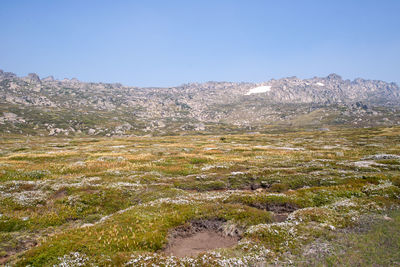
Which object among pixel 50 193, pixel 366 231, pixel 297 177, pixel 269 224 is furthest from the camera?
pixel 297 177

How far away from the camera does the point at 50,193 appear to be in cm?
2727

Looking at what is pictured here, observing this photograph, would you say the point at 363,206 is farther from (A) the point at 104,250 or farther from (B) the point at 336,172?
(A) the point at 104,250

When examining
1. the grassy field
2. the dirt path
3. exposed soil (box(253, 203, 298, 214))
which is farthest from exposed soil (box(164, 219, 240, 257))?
exposed soil (box(253, 203, 298, 214))

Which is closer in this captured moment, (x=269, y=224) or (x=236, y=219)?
(x=269, y=224)

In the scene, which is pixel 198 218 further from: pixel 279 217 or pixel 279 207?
pixel 279 207

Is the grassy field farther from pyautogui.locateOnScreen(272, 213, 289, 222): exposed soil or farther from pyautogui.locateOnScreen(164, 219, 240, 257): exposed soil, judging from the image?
pyautogui.locateOnScreen(164, 219, 240, 257): exposed soil

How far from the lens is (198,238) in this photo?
17.9 metres

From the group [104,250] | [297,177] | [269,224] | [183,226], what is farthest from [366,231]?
[104,250]

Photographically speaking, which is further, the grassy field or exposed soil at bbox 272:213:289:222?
exposed soil at bbox 272:213:289:222

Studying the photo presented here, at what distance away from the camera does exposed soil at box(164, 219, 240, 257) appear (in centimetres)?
1603

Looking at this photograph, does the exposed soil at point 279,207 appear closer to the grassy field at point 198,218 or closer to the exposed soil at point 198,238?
the grassy field at point 198,218

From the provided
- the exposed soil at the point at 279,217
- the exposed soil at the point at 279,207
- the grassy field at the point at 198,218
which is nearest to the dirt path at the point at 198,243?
the grassy field at the point at 198,218

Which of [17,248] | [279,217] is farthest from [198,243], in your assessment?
[17,248]

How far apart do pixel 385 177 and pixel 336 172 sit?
20.9 feet
